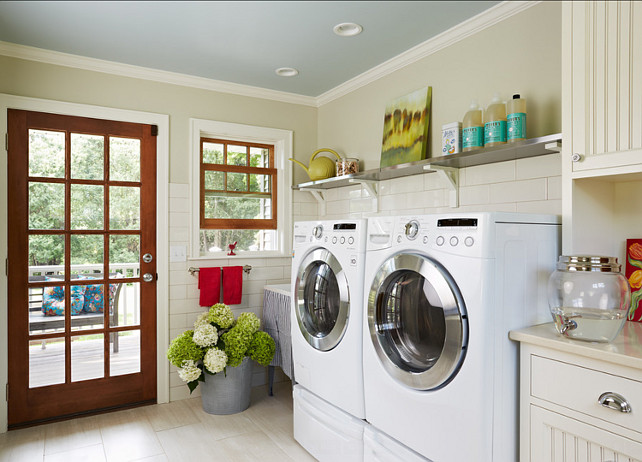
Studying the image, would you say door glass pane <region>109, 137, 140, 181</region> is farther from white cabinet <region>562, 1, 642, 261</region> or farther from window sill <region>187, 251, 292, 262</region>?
white cabinet <region>562, 1, 642, 261</region>

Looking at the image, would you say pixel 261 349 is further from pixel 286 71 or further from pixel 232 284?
pixel 286 71

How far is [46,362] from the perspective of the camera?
2854 mm

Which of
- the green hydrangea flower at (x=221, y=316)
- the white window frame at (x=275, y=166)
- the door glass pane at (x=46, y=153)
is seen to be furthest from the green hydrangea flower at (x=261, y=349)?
the door glass pane at (x=46, y=153)

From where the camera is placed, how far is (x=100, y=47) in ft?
9.01

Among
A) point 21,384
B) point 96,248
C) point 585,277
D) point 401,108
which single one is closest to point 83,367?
point 21,384

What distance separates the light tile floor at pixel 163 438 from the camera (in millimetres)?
2410

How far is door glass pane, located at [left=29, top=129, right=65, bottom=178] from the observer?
9.27 ft

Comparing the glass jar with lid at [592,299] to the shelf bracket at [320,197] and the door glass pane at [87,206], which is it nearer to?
the shelf bracket at [320,197]

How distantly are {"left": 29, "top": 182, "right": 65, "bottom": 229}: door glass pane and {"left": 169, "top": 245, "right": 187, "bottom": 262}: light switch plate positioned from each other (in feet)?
2.33

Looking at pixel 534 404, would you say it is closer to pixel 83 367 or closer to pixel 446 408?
pixel 446 408

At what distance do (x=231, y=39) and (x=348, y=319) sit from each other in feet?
5.87

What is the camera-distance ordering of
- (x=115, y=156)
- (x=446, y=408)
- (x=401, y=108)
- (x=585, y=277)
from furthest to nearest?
(x=115, y=156) → (x=401, y=108) → (x=446, y=408) → (x=585, y=277)

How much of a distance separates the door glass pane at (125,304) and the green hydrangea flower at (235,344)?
688 mm

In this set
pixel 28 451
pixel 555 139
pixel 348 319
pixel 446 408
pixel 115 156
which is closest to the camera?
pixel 446 408
